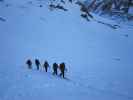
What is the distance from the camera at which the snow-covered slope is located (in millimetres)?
13464

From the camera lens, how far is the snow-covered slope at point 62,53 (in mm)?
13464

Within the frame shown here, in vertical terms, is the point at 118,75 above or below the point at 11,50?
below

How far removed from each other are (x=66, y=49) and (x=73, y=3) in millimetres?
35960

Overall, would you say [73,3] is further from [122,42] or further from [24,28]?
[24,28]

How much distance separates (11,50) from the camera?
91.9 feet

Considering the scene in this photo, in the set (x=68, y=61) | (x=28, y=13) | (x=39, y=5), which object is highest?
(x=39, y=5)

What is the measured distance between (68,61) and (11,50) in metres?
7.44

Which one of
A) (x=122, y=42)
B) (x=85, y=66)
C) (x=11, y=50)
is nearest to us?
(x=85, y=66)

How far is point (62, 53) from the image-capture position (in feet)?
99.4

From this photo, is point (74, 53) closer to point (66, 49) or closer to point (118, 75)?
point (66, 49)

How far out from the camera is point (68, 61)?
26.8m

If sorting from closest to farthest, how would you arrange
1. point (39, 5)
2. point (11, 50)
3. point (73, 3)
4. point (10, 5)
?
point (11, 50), point (10, 5), point (39, 5), point (73, 3)

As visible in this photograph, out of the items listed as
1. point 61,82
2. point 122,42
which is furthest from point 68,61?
point 122,42

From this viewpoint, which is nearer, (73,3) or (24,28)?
(24,28)
